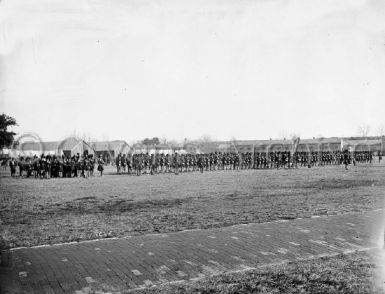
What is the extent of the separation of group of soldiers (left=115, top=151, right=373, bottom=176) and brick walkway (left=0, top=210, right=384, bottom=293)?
803 inches

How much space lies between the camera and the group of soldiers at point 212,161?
94.0ft

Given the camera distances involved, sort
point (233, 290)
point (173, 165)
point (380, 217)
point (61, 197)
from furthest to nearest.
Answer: point (173, 165), point (61, 197), point (380, 217), point (233, 290)

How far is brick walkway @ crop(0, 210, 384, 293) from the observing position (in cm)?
464

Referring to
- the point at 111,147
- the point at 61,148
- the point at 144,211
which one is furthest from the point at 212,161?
the point at 111,147

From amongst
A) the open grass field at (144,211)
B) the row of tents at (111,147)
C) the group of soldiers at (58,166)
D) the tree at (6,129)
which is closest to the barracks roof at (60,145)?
the row of tents at (111,147)

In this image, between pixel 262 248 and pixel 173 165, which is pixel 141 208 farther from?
pixel 173 165

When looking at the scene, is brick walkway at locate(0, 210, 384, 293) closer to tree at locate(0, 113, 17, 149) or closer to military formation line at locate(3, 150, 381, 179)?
military formation line at locate(3, 150, 381, 179)

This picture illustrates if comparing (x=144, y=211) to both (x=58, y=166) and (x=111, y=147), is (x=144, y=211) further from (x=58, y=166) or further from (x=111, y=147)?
(x=111, y=147)

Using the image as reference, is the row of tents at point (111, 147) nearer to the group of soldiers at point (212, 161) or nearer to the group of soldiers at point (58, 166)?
the group of soldiers at point (212, 161)

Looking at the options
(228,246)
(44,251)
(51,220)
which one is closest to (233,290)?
(228,246)

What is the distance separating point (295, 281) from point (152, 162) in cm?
2415

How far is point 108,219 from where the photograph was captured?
862 cm

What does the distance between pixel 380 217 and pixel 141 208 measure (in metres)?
5.66

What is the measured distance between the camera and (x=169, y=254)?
5.67 meters
